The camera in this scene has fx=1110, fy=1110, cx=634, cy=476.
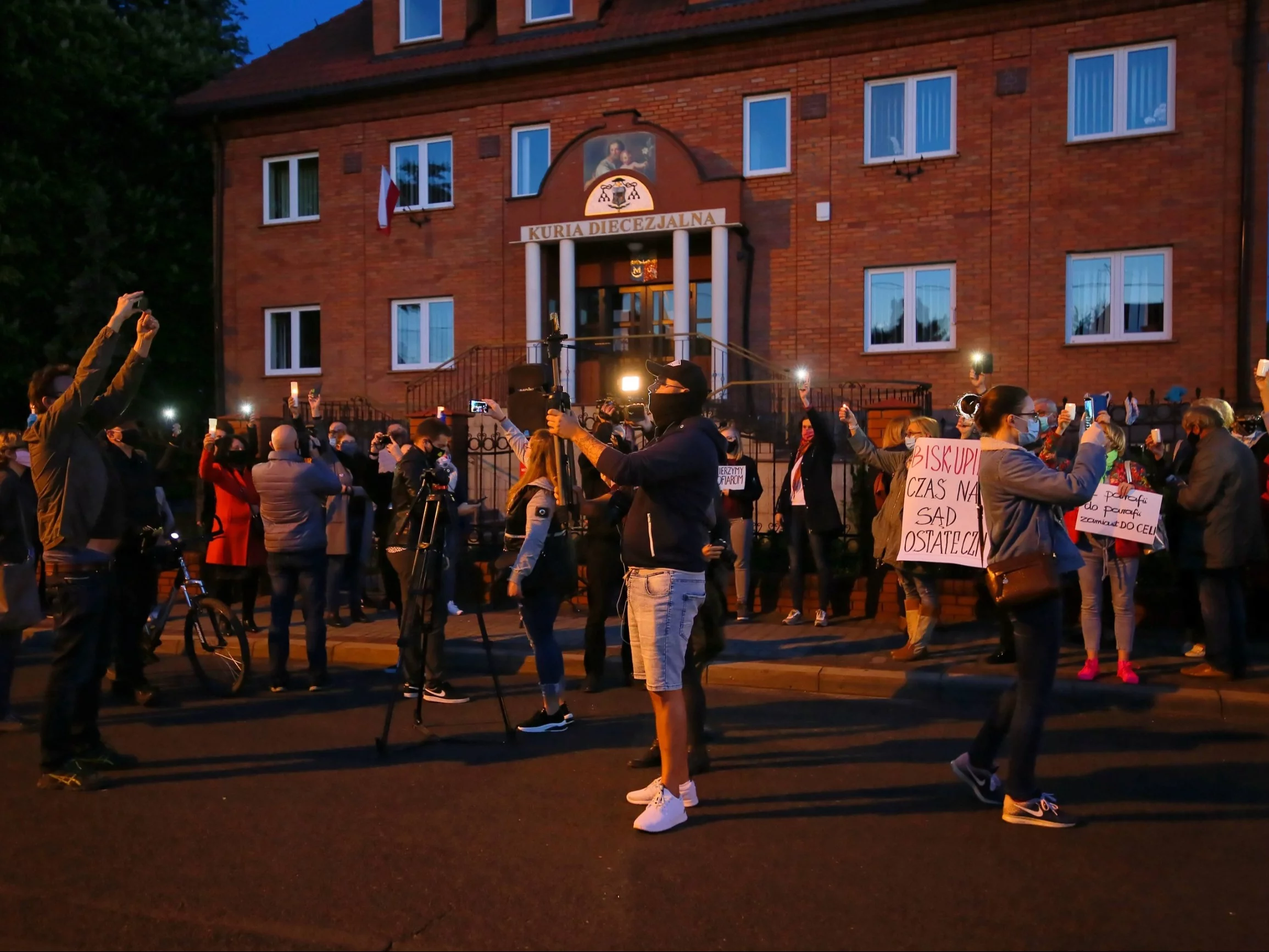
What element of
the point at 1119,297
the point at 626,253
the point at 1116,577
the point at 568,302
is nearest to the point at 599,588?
the point at 1116,577

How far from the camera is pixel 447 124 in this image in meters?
20.7

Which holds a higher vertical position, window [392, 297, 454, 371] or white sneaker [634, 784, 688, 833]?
window [392, 297, 454, 371]

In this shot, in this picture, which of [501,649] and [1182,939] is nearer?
[1182,939]

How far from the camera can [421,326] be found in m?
21.2

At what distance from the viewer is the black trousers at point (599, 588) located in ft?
27.0

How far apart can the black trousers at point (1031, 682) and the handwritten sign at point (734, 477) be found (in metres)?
5.37

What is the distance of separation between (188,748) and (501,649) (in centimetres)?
317

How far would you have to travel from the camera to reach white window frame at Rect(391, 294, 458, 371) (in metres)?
20.9

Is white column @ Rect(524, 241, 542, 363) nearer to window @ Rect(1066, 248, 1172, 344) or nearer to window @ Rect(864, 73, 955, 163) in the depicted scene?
window @ Rect(864, 73, 955, 163)

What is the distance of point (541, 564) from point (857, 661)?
298 centimetres

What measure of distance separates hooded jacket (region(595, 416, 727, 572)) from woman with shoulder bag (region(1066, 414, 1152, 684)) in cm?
393

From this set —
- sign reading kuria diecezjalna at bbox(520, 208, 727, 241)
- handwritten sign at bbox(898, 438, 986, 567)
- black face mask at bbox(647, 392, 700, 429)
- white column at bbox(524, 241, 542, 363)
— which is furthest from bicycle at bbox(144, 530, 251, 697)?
sign reading kuria diecezjalna at bbox(520, 208, 727, 241)

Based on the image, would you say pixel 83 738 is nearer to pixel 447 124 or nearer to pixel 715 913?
pixel 715 913

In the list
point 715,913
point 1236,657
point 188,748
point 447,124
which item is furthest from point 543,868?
point 447,124
